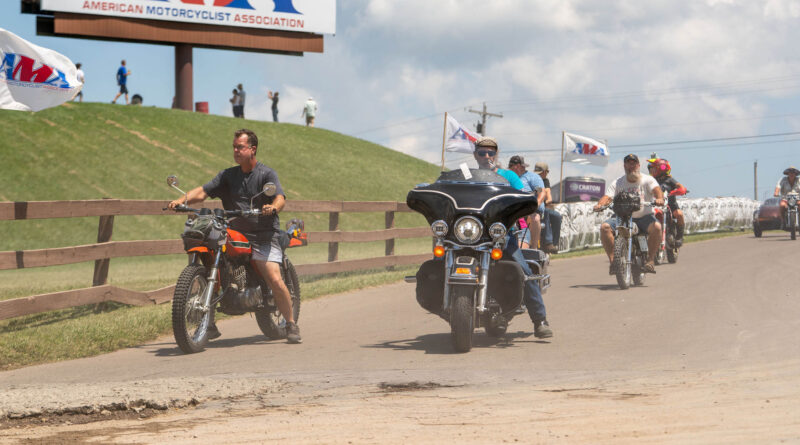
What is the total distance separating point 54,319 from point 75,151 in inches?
1176

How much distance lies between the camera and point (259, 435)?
4.75 metres

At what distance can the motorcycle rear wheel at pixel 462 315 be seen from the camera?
7844 millimetres

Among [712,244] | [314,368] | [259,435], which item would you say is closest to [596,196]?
[712,244]

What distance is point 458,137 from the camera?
28719mm

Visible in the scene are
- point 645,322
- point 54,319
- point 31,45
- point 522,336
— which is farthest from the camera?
point 31,45

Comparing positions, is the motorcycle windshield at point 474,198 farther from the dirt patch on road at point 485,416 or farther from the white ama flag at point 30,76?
the white ama flag at point 30,76

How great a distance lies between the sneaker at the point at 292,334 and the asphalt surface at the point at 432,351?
15cm

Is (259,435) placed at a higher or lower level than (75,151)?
lower

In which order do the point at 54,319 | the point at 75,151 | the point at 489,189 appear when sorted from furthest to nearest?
1. the point at 75,151
2. the point at 54,319
3. the point at 489,189

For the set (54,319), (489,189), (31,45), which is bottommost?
(54,319)

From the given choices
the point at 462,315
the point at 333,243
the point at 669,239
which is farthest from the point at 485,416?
the point at 669,239

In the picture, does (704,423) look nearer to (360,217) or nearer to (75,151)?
(360,217)

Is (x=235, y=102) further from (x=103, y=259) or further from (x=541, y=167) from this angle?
(x=103, y=259)

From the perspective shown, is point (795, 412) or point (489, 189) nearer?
point (795, 412)
